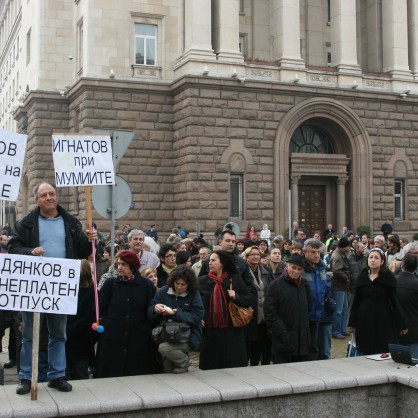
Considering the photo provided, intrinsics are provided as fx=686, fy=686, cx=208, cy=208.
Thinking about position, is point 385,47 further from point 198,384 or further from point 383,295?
point 198,384

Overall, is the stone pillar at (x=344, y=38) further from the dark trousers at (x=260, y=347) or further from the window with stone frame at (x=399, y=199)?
the dark trousers at (x=260, y=347)

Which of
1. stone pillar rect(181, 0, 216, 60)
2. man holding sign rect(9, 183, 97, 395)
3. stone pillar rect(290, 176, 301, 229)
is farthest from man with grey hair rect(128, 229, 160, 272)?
stone pillar rect(290, 176, 301, 229)

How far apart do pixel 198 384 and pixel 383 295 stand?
3015mm

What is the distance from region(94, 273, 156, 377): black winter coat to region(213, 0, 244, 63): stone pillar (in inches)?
840

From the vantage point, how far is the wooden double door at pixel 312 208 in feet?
100

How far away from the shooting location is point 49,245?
7.03 metres

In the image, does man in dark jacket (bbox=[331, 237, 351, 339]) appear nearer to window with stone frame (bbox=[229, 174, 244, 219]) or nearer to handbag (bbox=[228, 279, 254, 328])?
handbag (bbox=[228, 279, 254, 328])

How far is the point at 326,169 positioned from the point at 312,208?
196 centimetres

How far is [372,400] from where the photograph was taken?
7.51m

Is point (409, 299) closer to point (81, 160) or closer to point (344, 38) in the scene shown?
point (81, 160)

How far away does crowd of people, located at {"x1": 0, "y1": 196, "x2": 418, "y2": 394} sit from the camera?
7051 millimetres

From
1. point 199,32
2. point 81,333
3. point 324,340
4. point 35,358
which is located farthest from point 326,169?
point 35,358

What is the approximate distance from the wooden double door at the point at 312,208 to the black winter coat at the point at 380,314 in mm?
21580

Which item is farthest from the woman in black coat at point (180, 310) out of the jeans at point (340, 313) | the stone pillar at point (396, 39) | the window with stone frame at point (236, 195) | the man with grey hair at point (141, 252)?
the stone pillar at point (396, 39)
